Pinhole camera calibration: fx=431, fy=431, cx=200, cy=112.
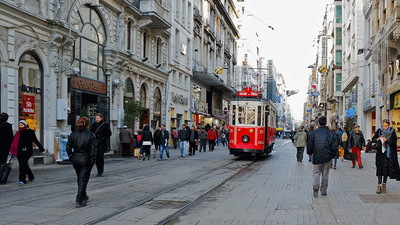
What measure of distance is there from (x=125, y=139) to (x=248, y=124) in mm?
6503

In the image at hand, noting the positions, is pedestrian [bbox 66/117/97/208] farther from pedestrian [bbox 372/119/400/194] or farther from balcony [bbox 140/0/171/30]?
balcony [bbox 140/0/171/30]

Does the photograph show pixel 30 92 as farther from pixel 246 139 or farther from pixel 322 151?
pixel 322 151

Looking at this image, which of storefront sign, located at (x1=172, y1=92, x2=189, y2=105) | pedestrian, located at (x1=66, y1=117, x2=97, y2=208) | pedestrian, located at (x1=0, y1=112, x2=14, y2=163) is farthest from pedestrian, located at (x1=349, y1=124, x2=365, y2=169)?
storefront sign, located at (x1=172, y1=92, x2=189, y2=105)

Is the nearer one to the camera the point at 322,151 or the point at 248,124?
the point at 322,151

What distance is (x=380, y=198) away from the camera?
909 cm

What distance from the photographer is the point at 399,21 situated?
2191 centimetres

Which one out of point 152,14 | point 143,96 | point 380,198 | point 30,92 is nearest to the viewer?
point 380,198

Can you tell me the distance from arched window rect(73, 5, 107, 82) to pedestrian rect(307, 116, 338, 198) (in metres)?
14.4

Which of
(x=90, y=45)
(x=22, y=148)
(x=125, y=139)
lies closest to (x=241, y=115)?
(x=125, y=139)

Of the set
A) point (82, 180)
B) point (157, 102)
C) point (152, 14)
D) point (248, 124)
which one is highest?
point (152, 14)

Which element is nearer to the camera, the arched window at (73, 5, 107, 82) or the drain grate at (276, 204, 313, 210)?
the drain grate at (276, 204, 313, 210)

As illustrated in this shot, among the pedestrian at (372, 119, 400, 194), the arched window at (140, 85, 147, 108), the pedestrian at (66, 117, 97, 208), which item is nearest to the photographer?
the pedestrian at (66, 117, 97, 208)

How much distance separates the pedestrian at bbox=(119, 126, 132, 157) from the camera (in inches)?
876

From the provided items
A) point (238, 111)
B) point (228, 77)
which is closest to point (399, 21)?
point (238, 111)
